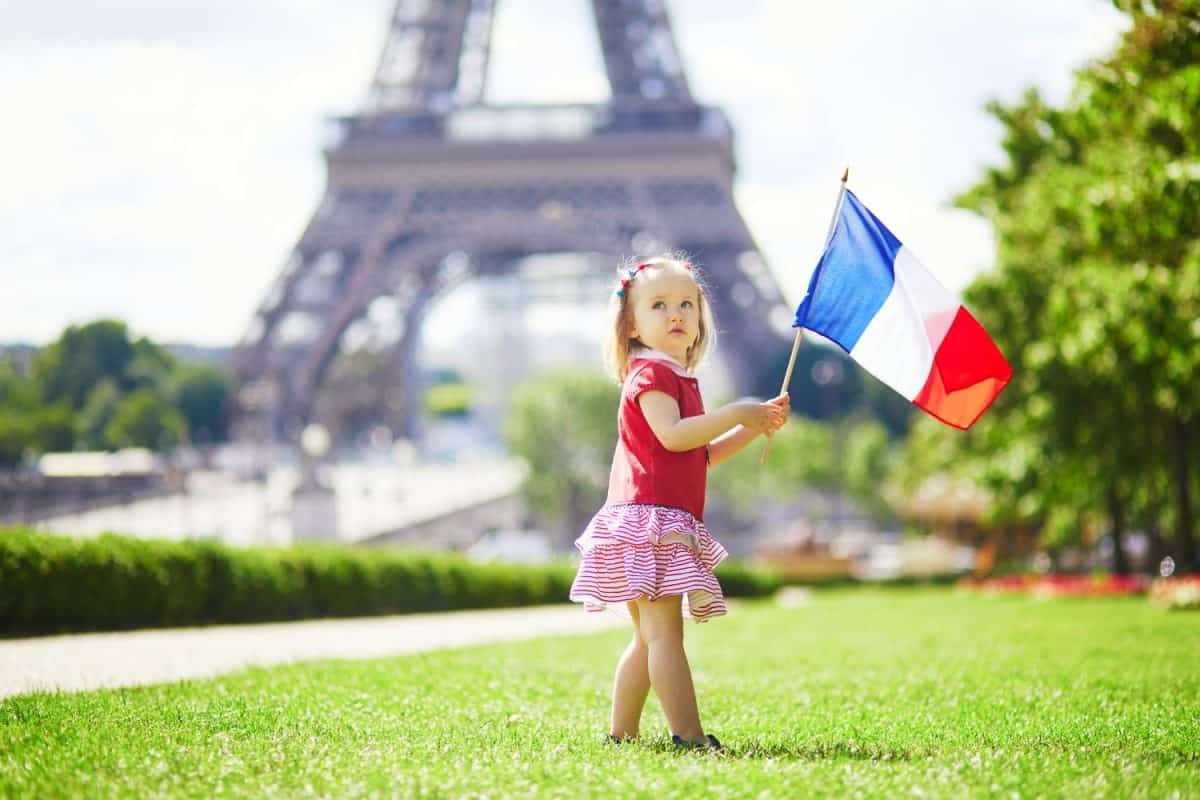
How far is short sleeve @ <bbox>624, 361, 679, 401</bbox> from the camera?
16.2 ft

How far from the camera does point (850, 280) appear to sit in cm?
540

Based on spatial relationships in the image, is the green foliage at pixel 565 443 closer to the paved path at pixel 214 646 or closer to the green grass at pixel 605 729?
the paved path at pixel 214 646

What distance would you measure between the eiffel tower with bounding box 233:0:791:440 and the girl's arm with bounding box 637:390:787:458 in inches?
1763

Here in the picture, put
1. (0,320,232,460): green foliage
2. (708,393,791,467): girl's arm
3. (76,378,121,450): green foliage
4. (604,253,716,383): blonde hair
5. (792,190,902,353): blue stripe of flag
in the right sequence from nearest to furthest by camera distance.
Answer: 1. (708,393,791,467): girl's arm
2. (604,253,716,383): blonde hair
3. (792,190,902,353): blue stripe of flag
4. (0,320,232,460): green foliage
5. (76,378,121,450): green foliage

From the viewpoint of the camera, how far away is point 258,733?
484 centimetres

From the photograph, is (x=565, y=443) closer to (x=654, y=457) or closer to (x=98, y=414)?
(x=98, y=414)

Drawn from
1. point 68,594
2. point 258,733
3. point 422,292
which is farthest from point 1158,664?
point 422,292

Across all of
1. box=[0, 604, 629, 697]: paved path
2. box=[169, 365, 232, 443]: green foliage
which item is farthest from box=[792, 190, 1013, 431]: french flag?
box=[169, 365, 232, 443]: green foliage

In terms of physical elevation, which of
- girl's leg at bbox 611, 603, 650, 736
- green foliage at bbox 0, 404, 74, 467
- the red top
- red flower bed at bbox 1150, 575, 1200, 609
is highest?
green foliage at bbox 0, 404, 74, 467

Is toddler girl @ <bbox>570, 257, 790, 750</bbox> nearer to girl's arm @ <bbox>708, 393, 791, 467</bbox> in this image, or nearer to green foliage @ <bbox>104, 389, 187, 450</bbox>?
girl's arm @ <bbox>708, 393, 791, 467</bbox>

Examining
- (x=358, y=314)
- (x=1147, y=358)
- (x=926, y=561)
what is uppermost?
(x=358, y=314)

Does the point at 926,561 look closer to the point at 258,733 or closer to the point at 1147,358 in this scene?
the point at 1147,358

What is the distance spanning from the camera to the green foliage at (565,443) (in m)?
48.4

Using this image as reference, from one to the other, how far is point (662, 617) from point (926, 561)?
3334cm
